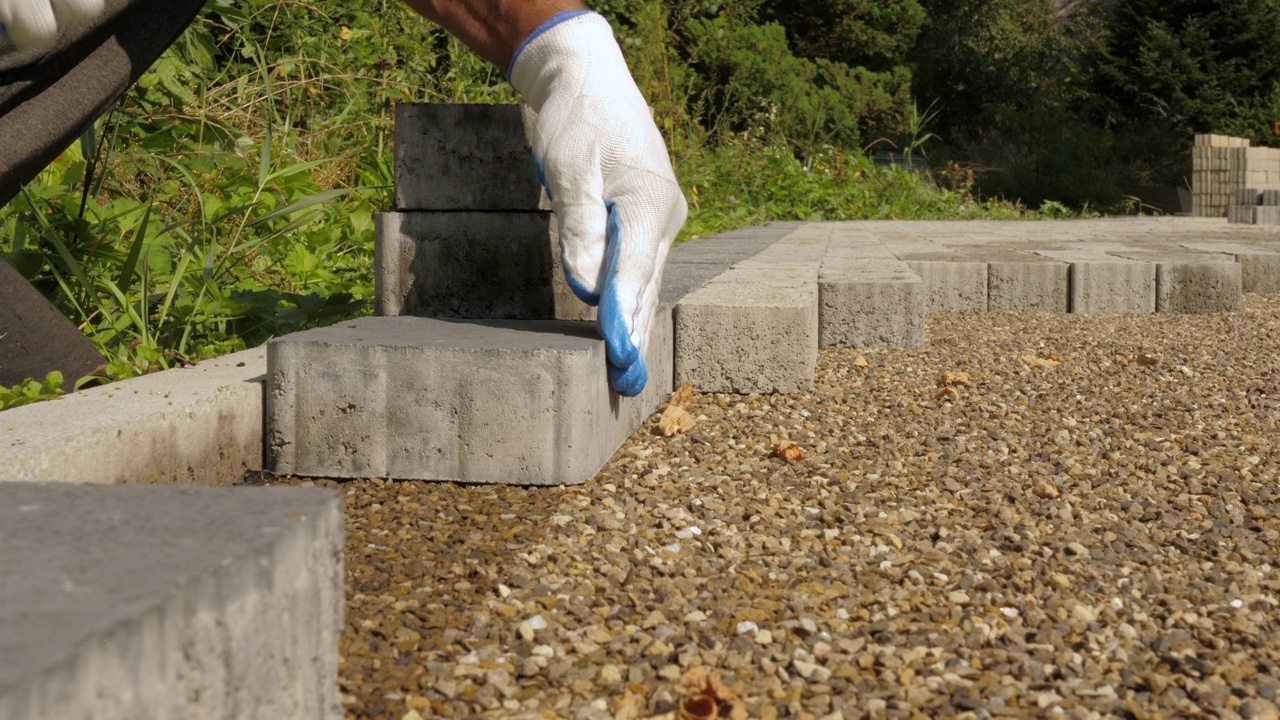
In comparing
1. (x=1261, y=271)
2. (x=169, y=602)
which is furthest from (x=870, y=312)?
(x=169, y=602)

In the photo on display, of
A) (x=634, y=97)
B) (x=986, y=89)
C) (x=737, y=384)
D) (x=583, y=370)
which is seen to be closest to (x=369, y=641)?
(x=583, y=370)

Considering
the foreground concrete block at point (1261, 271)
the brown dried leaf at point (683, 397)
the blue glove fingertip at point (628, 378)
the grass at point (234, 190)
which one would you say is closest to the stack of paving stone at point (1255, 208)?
the foreground concrete block at point (1261, 271)

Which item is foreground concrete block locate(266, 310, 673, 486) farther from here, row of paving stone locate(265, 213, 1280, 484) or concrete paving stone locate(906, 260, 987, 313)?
concrete paving stone locate(906, 260, 987, 313)

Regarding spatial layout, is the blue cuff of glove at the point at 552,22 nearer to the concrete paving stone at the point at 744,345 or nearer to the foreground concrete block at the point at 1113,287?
the concrete paving stone at the point at 744,345

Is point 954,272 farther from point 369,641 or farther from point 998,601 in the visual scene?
point 369,641

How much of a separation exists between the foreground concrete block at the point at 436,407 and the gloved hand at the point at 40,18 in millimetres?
556

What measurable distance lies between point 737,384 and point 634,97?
0.90m

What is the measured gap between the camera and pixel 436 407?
1.89m

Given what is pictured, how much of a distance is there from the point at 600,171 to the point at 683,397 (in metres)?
0.75

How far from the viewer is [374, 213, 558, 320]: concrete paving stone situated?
2297 millimetres

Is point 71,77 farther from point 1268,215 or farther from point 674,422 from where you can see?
point 1268,215

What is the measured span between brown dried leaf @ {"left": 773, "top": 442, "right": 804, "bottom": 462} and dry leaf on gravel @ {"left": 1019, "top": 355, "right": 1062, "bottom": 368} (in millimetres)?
1254

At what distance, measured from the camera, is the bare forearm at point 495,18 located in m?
1.96

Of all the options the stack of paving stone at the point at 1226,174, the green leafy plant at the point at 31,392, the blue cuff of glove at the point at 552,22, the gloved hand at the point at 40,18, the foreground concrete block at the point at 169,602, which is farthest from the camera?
the stack of paving stone at the point at 1226,174
